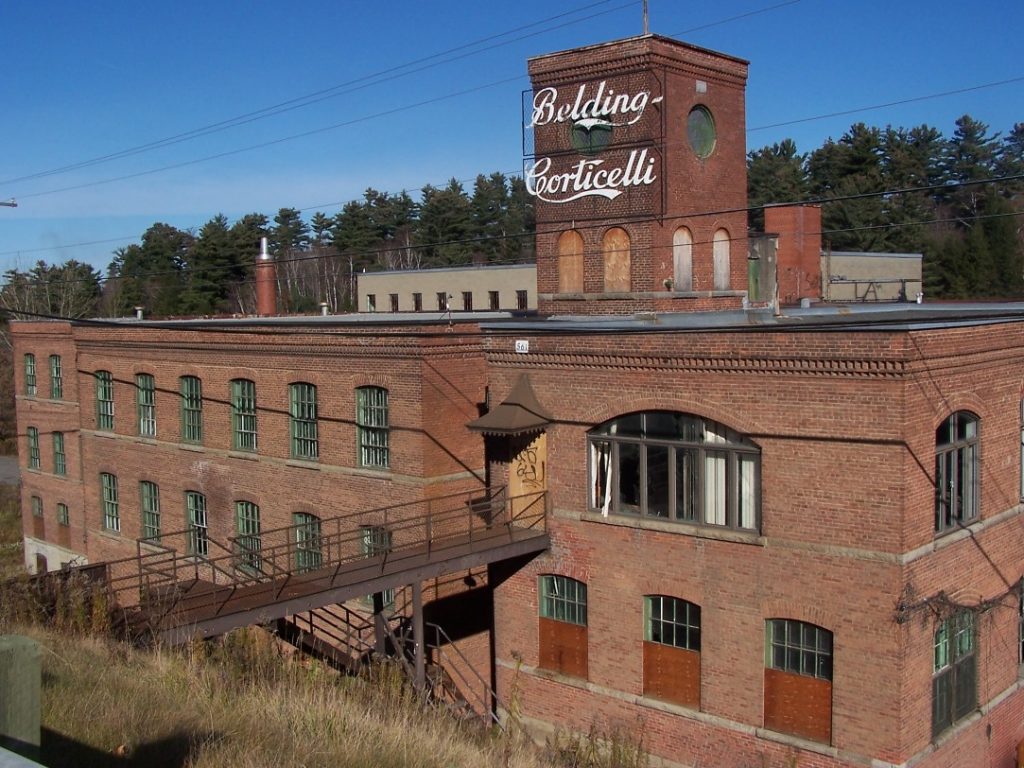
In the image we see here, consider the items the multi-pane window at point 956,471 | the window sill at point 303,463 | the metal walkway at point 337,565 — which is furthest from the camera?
the window sill at point 303,463

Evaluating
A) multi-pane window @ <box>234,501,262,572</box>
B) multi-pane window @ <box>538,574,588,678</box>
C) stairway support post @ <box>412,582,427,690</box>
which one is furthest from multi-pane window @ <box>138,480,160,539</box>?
multi-pane window @ <box>538,574,588,678</box>

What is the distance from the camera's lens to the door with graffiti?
19.7 meters

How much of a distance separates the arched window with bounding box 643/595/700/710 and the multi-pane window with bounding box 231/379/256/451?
11317mm

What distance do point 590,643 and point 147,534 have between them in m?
14.5

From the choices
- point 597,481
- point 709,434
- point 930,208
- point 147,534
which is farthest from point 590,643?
point 930,208

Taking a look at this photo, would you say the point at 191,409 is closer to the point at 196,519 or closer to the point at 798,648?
the point at 196,519

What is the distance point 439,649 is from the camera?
20.8m

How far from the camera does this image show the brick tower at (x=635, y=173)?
87.6 ft

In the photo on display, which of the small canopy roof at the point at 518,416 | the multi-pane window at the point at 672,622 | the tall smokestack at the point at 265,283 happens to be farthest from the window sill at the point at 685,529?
the tall smokestack at the point at 265,283

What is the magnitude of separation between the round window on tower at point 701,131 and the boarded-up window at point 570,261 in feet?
12.6

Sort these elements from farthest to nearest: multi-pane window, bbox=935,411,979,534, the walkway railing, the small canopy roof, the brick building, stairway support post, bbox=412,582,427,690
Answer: the small canopy roof
stairway support post, bbox=412,582,427,690
the walkway railing
multi-pane window, bbox=935,411,979,534
the brick building

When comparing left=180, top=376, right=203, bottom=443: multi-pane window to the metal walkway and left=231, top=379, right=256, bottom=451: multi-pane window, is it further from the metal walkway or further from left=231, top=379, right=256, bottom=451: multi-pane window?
the metal walkway

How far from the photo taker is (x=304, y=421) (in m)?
23.8

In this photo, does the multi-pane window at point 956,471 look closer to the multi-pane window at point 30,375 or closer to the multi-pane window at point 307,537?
the multi-pane window at point 307,537
